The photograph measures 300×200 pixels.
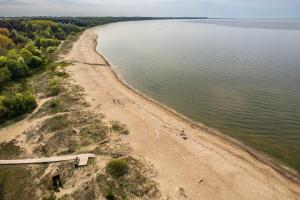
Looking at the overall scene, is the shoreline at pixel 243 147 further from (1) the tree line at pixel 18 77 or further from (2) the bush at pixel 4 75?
(2) the bush at pixel 4 75

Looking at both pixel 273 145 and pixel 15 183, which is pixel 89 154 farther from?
pixel 273 145

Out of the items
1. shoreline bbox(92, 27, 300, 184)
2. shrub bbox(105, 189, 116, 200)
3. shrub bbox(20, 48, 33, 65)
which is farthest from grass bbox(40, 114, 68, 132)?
shrub bbox(20, 48, 33, 65)

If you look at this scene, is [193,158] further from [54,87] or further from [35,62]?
[35,62]

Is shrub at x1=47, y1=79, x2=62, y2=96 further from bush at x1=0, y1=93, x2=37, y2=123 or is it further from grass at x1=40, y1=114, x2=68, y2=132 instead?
grass at x1=40, y1=114, x2=68, y2=132

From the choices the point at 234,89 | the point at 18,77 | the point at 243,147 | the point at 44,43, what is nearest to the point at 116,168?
the point at 243,147

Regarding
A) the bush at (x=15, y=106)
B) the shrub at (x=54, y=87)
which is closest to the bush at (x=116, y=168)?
the bush at (x=15, y=106)
